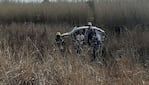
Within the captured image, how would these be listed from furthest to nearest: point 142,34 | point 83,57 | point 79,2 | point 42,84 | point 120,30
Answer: point 79,2 → point 120,30 → point 142,34 → point 83,57 → point 42,84

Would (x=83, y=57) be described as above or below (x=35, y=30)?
above

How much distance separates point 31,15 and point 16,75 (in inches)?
407

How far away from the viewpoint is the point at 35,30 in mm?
11445

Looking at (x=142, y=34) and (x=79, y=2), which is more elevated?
(x=79, y=2)

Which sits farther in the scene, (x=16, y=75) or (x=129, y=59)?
(x=129, y=59)

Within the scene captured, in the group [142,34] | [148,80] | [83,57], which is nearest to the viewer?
[148,80]

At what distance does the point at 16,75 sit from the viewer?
10.9 ft

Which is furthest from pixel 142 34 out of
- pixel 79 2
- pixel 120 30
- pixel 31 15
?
pixel 31 15

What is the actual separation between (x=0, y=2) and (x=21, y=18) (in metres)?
1.87

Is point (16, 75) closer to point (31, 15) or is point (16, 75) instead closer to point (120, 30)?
point (120, 30)

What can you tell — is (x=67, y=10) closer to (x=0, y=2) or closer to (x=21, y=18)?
(x=21, y=18)

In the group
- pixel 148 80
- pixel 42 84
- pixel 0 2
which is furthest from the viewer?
pixel 0 2

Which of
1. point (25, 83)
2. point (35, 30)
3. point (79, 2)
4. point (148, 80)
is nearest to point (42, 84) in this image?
point (25, 83)

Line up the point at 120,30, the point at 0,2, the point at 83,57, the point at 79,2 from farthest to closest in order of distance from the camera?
the point at 0,2, the point at 79,2, the point at 120,30, the point at 83,57
